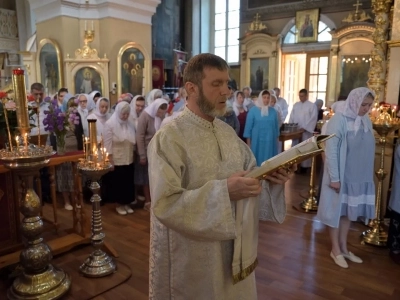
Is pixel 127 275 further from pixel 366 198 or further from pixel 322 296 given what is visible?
pixel 366 198

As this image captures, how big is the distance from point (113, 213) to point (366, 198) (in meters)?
3.06

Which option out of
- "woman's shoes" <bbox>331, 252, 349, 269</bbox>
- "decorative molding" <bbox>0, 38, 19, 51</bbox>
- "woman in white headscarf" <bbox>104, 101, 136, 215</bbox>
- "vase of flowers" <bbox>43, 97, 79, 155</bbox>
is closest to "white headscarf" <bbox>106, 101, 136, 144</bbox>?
"woman in white headscarf" <bbox>104, 101, 136, 215</bbox>

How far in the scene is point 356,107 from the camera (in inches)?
124

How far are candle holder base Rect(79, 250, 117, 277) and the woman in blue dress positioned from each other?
10.0ft

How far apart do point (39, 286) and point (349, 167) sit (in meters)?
2.75

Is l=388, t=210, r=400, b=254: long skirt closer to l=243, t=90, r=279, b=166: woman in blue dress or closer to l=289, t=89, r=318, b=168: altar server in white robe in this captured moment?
l=243, t=90, r=279, b=166: woman in blue dress

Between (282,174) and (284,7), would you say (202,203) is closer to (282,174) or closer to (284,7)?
(282,174)

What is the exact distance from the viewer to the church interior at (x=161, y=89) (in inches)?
114

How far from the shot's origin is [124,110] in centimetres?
459

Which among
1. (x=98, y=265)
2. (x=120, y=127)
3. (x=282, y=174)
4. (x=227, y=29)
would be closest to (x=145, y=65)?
(x=227, y=29)

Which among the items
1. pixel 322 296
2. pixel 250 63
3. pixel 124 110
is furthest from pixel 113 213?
pixel 250 63

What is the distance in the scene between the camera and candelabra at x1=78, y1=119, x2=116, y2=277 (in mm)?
2961

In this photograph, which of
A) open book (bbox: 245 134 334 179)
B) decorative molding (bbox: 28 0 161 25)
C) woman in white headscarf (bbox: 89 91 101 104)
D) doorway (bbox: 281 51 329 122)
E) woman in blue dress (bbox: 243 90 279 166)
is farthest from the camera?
doorway (bbox: 281 51 329 122)

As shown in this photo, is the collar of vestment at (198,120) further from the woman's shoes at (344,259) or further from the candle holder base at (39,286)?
the woman's shoes at (344,259)
